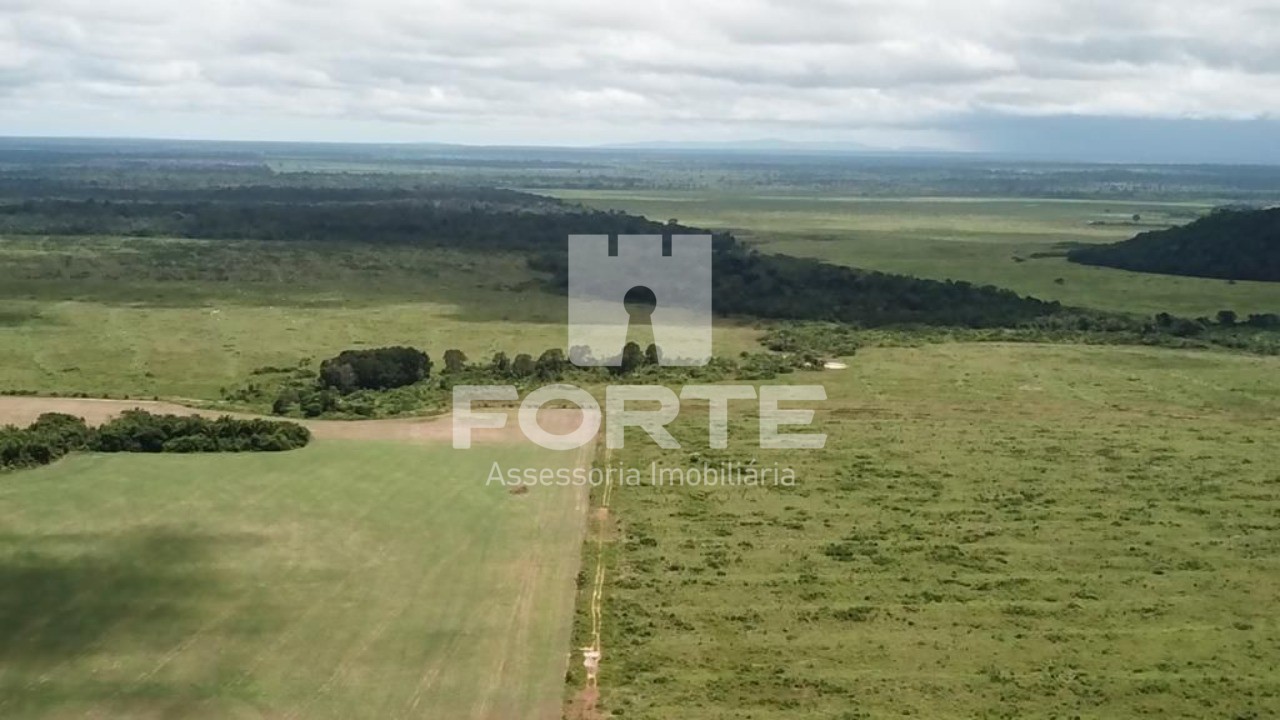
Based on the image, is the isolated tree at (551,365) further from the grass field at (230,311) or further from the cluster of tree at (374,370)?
the grass field at (230,311)

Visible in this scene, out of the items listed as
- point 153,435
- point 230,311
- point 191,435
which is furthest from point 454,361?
point 230,311

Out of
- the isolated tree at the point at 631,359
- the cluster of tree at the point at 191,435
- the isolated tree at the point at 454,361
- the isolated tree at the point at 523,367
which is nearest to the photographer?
the cluster of tree at the point at 191,435

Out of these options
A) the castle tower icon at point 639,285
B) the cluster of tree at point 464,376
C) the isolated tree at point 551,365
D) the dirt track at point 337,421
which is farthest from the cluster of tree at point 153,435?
the castle tower icon at point 639,285

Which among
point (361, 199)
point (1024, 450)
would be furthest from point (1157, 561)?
point (361, 199)

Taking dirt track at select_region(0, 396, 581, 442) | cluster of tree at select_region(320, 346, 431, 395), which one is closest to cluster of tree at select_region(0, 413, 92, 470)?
dirt track at select_region(0, 396, 581, 442)

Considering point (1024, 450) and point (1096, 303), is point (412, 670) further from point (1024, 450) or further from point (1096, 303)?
point (1096, 303)

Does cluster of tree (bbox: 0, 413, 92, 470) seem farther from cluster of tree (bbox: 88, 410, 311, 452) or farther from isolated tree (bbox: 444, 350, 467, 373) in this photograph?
isolated tree (bbox: 444, 350, 467, 373)
